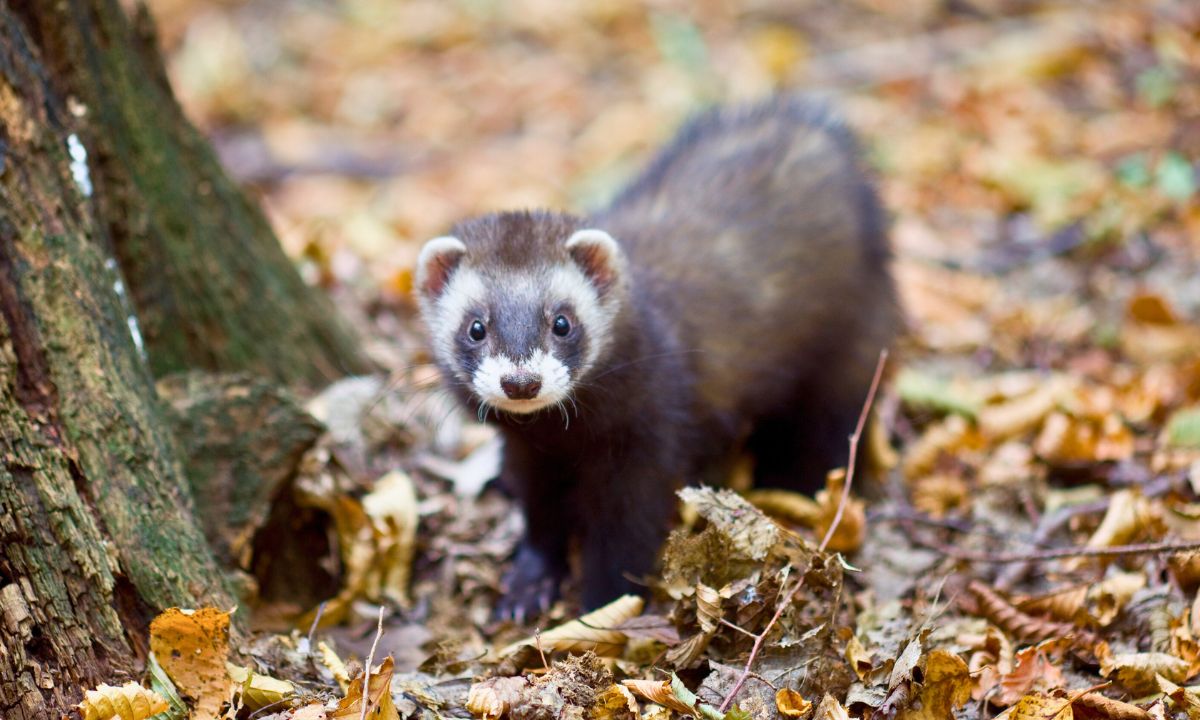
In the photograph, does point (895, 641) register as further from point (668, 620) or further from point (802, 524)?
point (802, 524)

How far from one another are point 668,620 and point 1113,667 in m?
1.31

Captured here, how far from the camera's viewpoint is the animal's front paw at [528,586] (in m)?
4.38

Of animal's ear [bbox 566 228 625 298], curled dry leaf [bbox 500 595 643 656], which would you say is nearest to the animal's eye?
animal's ear [bbox 566 228 625 298]

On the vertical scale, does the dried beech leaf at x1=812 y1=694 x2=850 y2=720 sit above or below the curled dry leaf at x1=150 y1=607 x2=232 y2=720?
below

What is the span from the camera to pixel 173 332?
4.41 m

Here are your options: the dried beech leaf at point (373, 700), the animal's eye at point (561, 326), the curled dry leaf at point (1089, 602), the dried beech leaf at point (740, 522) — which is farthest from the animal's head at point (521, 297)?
the curled dry leaf at point (1089, 602)

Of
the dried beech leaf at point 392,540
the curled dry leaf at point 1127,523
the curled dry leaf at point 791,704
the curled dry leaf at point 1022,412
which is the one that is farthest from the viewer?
the curled dry leaf at point 1022,412

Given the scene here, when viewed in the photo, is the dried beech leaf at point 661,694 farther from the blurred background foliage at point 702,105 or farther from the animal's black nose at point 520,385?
the blurred background foliage at point 702,105

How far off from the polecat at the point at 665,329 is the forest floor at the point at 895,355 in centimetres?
31

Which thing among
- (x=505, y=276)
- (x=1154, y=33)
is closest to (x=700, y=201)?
(x=505, y=276)

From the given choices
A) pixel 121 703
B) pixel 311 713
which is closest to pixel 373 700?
pixel 311 713

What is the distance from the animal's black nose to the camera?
11.5 ft

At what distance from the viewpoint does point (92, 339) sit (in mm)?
3359

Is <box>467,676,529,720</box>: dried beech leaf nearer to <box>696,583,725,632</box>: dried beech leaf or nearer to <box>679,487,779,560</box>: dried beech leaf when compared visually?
<box>696,583,725,632</box>: dried beech leaf
